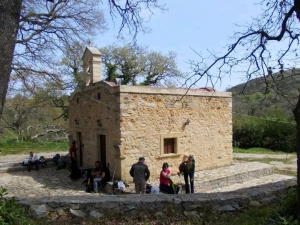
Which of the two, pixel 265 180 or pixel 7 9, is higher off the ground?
pixel 7 9

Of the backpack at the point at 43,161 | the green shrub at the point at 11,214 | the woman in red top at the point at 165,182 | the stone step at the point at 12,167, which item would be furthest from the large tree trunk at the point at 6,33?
the stone step at the point at 12,167

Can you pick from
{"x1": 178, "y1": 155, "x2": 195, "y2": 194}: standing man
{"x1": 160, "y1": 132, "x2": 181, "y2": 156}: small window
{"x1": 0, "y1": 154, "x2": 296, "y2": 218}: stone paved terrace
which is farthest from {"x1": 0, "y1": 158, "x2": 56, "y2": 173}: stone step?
{"x1": 178, "y1": 155, "x2": 195, "y2": 194}: standing man

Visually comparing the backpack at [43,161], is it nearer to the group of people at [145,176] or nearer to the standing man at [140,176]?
the group of people at [145,176]

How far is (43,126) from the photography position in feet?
102

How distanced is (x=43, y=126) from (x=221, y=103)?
23043mm

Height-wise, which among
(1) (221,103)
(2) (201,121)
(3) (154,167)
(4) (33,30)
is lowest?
(3) (154,167)

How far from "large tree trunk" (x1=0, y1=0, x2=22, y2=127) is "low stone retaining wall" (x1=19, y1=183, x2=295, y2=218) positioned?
6.06ft

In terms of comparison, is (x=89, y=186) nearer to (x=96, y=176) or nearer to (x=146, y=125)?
(x=96, y=176)

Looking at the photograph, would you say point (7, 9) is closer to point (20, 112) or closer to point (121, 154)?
point (121, 154)

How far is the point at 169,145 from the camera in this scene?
1184 cm

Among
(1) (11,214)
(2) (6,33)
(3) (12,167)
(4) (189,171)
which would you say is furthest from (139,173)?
(3) (12,167)

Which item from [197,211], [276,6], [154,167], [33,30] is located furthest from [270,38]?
[33,30]

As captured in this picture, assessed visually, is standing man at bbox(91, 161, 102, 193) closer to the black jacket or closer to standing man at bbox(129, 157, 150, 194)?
standing man at bbox(129, 157, 150, 194)

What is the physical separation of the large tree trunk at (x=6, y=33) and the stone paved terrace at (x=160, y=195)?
2036 millimetres
